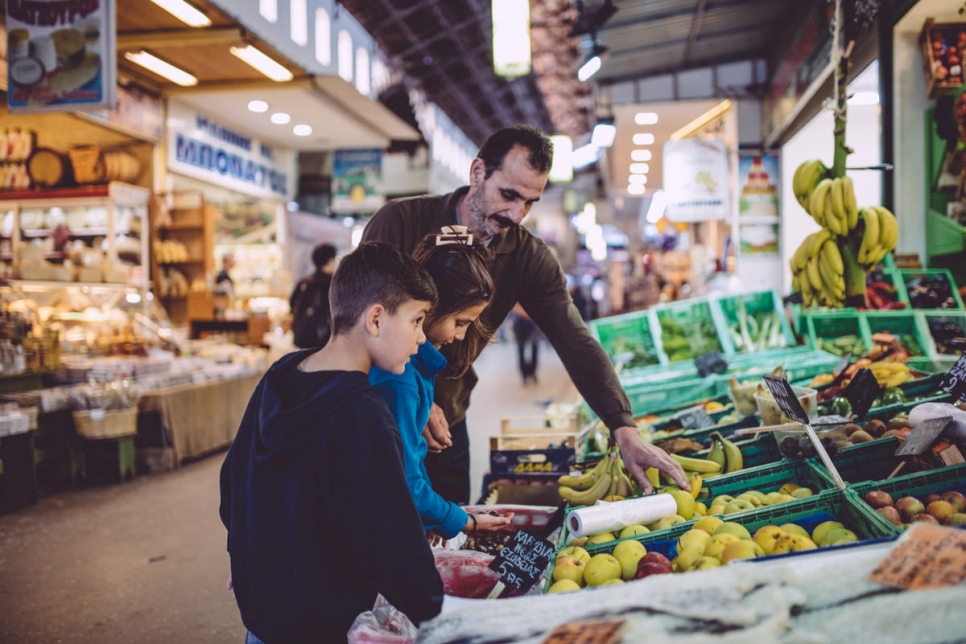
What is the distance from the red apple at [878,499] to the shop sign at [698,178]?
8.76 metres

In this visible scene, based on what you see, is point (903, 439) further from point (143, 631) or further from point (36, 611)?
point (36, 611)

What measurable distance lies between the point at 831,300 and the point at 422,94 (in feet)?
54.4

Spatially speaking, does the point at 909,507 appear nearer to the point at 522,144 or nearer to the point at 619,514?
the point at 619,514

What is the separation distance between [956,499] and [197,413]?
678 cm

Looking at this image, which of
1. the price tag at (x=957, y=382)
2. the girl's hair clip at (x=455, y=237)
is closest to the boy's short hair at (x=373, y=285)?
the girl's hair clip at (x=455, y=237)

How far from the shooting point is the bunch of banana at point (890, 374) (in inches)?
153

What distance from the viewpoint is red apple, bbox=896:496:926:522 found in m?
2.10

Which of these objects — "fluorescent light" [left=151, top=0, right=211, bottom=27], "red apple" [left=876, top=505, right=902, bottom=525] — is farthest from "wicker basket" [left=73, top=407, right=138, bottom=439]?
"red apple" [left=876, top=505, right=902, bottom=525]

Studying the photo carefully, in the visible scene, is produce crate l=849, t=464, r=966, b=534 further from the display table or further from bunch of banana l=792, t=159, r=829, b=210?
the display table

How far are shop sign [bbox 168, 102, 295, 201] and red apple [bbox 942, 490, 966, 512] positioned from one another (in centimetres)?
1014

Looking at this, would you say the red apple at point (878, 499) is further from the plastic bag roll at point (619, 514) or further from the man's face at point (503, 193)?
the man's face at point (503, 193)

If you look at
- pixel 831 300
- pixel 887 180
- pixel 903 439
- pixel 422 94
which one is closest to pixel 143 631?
pixel 903 439

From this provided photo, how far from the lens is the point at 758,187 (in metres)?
11.4

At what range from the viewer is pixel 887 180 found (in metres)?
6.33
